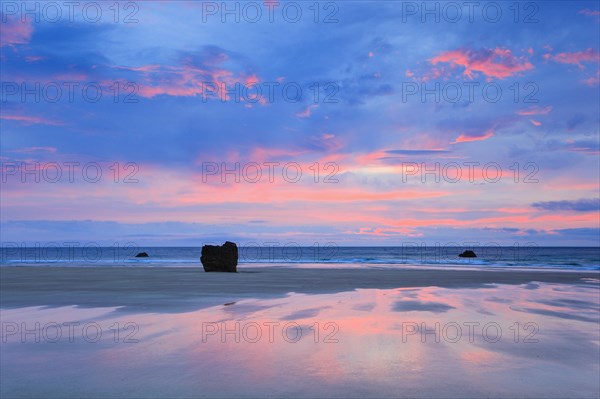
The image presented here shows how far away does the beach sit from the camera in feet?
20.4

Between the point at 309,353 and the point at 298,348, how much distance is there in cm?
43

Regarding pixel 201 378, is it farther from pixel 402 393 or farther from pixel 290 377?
pixel 402 393

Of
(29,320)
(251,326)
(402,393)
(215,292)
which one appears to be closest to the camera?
(402,393)

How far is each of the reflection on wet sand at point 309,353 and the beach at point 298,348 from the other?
3 centimetres

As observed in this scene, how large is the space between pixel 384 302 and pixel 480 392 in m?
9.44

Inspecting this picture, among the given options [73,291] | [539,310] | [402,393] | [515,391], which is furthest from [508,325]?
[73,291]

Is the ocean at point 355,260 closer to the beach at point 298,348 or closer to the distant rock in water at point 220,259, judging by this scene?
the distant rock in water at point 220,259

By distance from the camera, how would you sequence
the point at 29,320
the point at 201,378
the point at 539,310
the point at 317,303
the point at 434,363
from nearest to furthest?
the point at 201,378
the point at 434,363
the point at 29,320
the point at 539,310
the point at 317,303

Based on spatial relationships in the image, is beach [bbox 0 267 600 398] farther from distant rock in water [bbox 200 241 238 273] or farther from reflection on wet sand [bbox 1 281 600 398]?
distant rock in water [bbox 200 241 238 273]

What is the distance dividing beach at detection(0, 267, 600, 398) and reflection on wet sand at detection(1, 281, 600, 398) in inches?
1.0

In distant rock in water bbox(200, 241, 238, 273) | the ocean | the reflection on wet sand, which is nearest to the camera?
the reflection on wet sand

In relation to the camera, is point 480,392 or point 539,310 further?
point 539,310

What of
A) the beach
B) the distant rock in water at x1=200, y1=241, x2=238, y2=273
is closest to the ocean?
the distant rock in water at x1=200, y1=241, x2=238, y2=273

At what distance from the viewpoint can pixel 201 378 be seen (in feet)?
21.4
